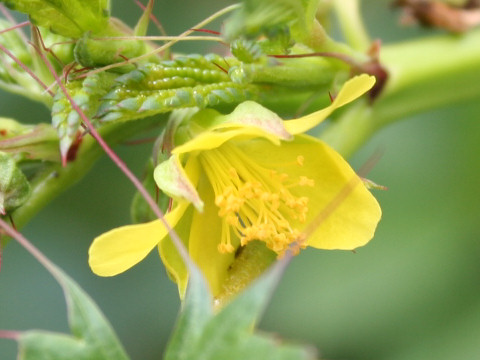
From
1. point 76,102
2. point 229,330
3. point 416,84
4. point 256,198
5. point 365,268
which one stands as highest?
point 76,102

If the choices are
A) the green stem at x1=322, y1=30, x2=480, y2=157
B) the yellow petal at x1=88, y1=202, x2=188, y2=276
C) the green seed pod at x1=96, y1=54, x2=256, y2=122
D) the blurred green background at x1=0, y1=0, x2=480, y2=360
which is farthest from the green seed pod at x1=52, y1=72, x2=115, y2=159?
the blurred green background at x1=0, y1=0, x2=480, y2=360

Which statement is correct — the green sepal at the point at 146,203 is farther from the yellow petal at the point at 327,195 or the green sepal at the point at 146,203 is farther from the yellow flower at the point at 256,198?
the yellow petal at the point at 327,195

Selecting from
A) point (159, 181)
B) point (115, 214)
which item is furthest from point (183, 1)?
point (159, 181)

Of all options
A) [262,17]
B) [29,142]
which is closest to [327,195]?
[262,17]

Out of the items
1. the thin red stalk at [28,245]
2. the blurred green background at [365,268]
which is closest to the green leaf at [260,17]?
the thin red stalk at [28,245]

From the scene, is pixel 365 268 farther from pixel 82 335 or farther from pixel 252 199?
pixel 82 335

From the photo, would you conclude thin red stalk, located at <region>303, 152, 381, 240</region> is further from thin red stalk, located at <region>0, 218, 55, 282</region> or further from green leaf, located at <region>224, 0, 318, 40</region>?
thin red stalk, located at <region>0, 218, 55, 282</region>
